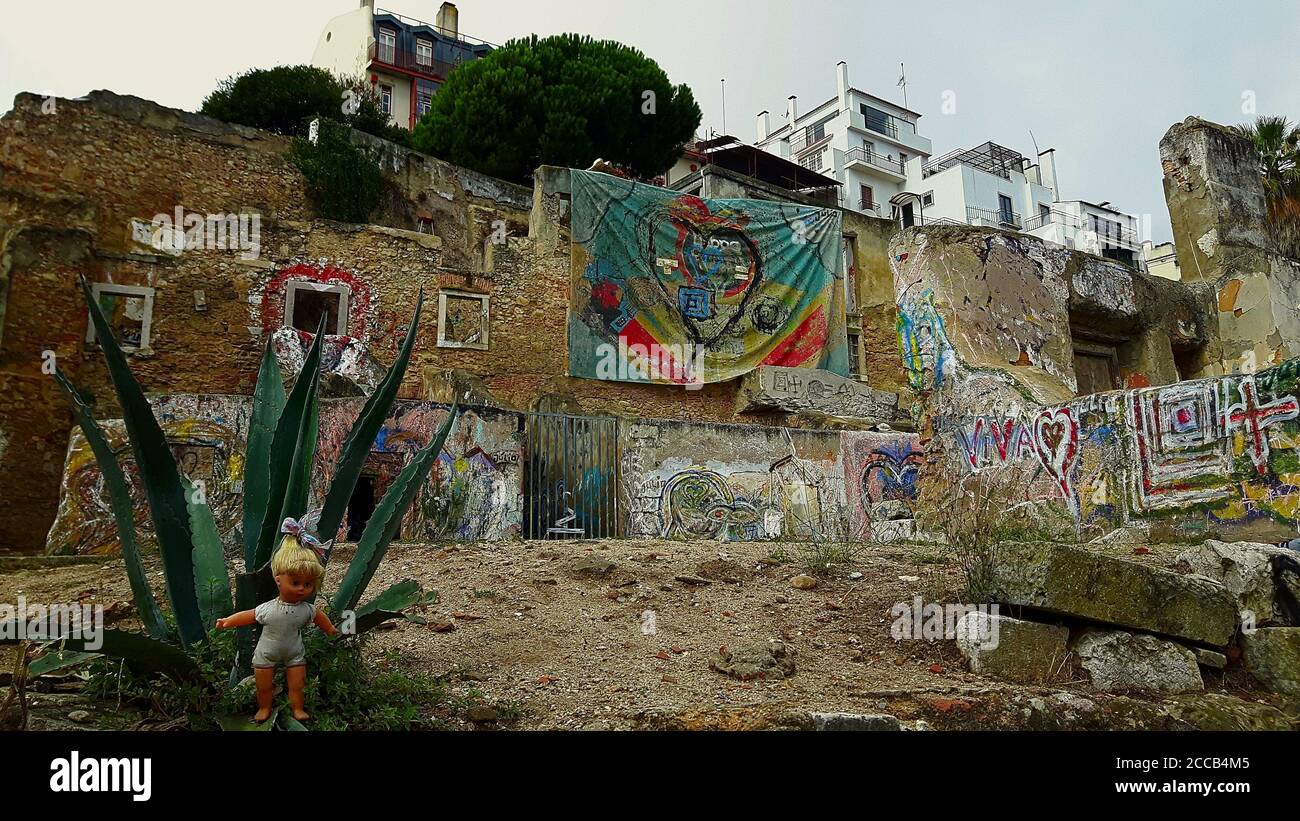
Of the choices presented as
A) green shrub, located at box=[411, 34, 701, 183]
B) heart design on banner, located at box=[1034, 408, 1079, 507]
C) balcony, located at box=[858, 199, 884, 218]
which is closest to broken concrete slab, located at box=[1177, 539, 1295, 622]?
heart design on banner, located at box=[1034, 408, 1079, 507]

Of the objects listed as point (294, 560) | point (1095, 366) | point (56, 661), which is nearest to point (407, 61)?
point (1095, 366)

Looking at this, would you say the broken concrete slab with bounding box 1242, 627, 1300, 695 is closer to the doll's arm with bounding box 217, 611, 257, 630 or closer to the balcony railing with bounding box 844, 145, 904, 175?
the doll's arm with bounding box 217, 611, 257, 630

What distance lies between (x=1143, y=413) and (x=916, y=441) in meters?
4.84

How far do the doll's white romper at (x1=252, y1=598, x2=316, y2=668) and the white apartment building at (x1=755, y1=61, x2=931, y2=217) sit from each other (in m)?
38.8

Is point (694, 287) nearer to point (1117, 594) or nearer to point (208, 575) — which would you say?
point (1117, 594)

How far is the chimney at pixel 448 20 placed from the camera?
108 ft

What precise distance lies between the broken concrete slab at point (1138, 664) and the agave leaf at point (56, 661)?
176 inches

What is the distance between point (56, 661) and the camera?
273 cm

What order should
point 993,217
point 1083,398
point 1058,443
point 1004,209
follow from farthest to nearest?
1. point 1004,209
2. point 993,217
3. point 1058,443
4. point 1083,398

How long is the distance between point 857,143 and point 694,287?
2927cm

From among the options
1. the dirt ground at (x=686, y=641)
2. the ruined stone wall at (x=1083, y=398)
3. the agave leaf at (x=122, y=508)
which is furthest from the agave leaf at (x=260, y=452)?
the ruined stone wall at (x=1083, y=398)

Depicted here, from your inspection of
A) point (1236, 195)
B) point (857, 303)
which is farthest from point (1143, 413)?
point (857, 303)

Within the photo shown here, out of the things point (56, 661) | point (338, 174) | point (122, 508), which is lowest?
point (56, 661)

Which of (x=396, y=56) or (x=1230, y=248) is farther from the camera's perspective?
(x=396, y=56)
